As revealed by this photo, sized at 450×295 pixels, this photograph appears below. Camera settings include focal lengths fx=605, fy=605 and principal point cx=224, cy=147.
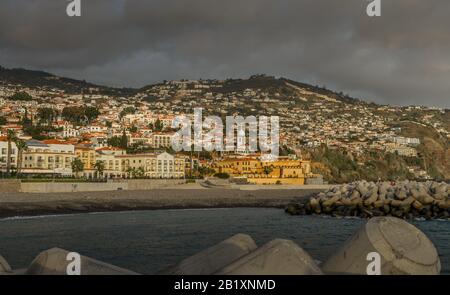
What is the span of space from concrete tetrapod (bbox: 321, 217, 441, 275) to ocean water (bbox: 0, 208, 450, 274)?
605 centimetres

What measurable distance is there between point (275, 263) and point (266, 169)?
8629cm

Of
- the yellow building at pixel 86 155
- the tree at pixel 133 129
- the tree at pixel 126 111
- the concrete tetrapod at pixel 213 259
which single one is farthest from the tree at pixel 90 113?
the concrete tetrapod at pixel 213 259

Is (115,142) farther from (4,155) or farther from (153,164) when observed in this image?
(4,155)

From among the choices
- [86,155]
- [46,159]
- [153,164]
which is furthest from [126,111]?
[46,159]

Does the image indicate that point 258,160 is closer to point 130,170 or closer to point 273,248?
point 130,170

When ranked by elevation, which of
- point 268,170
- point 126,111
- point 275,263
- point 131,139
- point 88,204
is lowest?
point 88,204

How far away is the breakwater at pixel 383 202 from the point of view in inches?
1109

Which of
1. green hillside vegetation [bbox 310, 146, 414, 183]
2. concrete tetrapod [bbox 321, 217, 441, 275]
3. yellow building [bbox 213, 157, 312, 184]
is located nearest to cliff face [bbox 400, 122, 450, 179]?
green hillside vegetation [bbox 310, 146, 414, 183]

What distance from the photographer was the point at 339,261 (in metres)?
6.90

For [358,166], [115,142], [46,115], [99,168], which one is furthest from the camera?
[46,115]

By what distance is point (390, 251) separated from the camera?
641cm

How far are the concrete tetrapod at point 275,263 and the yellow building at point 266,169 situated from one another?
→ 76015 mm

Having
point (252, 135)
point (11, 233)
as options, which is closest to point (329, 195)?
point (11, 233)
